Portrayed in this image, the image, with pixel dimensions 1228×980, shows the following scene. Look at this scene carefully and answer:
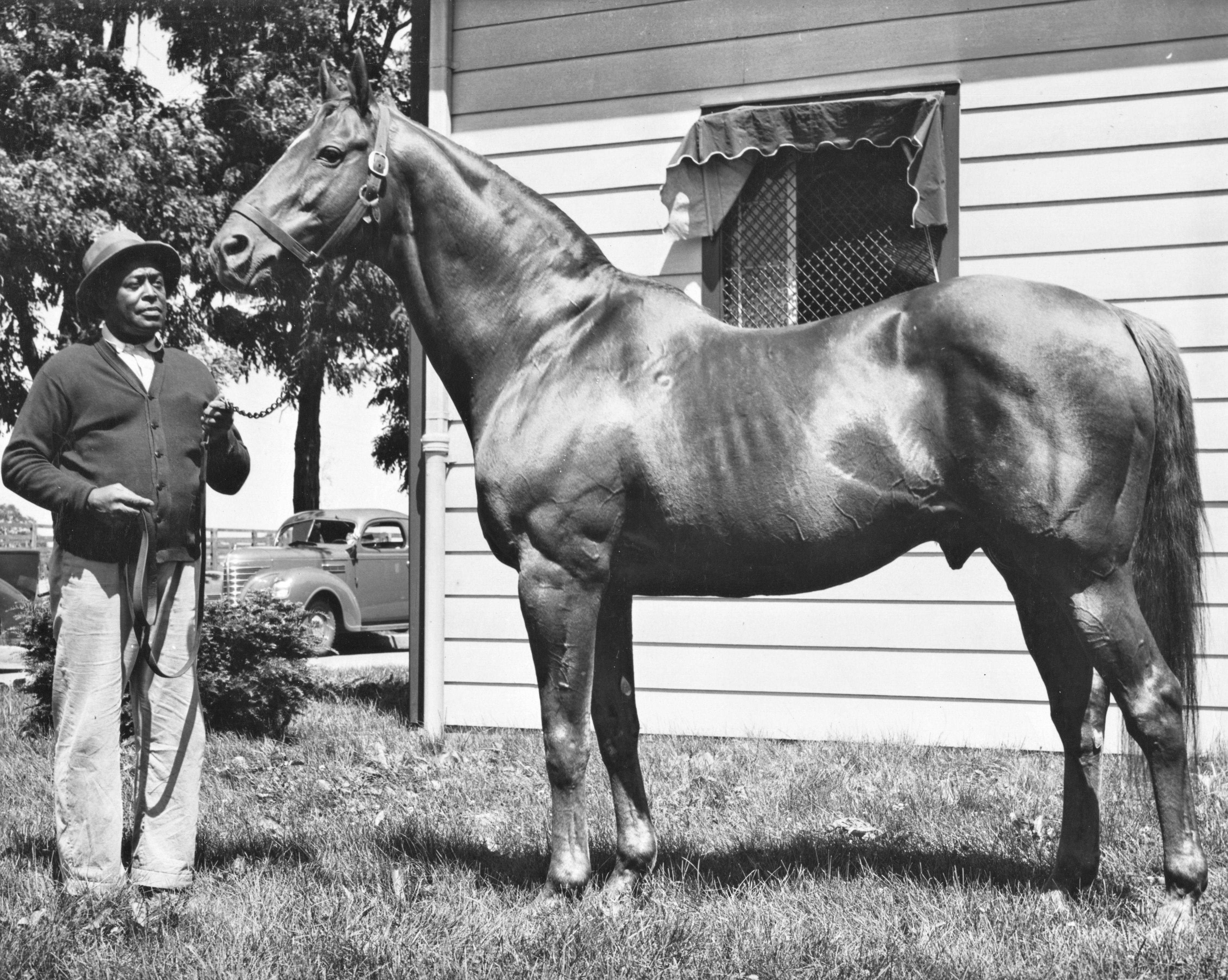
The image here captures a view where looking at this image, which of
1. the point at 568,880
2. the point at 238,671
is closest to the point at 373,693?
the point at 238,671

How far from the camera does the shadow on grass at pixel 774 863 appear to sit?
387 centimetres

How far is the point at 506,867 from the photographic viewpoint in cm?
408

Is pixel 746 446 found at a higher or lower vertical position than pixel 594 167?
lower

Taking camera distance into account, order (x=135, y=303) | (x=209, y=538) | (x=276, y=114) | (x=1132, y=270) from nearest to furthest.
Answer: (x=135, y=303), (x=1132, y=270), (x=276, y=114), (x=209, y=538)

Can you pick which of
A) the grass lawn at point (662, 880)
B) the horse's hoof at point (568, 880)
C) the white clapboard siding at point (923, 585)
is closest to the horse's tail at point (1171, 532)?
the grass lawn at point (662, 880)

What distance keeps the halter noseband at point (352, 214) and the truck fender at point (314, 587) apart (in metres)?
11.6

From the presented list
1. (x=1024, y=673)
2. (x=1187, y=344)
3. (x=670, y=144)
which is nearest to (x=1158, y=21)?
(x=1187, y=344)

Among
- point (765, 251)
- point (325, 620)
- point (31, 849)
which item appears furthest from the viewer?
point (325, 620)

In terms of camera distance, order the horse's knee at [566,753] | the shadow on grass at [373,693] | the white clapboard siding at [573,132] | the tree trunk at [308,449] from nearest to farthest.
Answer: the horse's knee at [566,753], the white clapboard siding at [573,132], the shadow on grass at [373,693], the tree trunk at [308,449]

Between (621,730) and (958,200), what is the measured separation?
13.0ft

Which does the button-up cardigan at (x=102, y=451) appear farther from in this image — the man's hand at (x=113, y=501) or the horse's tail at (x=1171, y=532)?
the horse's tail at (x=1171, y=532)

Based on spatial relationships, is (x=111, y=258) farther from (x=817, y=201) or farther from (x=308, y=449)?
(x=308, y=449)

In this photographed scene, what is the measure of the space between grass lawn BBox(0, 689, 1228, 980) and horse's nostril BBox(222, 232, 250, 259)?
1.97 metres

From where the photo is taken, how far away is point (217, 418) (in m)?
4.00
